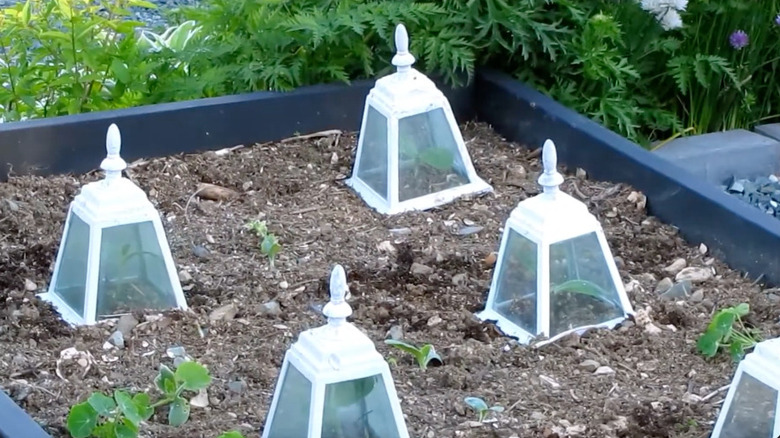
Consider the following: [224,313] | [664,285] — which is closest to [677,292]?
[664,285]

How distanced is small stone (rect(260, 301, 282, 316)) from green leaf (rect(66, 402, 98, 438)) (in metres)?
0.70

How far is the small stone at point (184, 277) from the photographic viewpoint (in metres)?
3.38

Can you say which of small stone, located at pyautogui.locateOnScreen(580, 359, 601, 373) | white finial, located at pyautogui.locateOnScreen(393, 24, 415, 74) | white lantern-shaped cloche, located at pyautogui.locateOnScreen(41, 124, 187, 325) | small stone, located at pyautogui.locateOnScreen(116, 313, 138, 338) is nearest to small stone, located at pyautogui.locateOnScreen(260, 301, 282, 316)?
white lantern-shaped cloche, located at pyautogui.locateOnScreen(41, 124, 187, 325)

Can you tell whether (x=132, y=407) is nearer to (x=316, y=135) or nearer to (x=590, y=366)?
(x=590, y=366)

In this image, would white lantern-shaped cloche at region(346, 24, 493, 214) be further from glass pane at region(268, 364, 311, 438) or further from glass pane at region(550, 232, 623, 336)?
glass pane at region(268, 364, 311, 438)

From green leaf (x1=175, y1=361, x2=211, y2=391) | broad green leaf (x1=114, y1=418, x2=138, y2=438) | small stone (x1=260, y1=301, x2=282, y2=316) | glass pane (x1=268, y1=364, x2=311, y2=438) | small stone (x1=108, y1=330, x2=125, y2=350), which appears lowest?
small stone (x1=108, y1=330, x2=125, y2=350)

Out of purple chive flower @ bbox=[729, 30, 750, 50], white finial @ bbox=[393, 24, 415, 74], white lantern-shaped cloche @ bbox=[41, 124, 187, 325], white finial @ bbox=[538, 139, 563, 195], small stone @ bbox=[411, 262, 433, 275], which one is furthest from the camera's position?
purple chive flower @ bbox=[729, 30, 750, 50]

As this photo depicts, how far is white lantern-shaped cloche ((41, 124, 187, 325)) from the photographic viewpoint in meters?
3.14

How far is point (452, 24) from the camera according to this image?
430 centimetres

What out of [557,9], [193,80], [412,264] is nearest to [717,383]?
[412,264]

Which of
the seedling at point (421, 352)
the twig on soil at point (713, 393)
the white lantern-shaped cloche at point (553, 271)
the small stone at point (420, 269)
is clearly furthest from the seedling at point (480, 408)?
the small stone at point (420, 269)

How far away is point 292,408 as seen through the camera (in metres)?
2.51

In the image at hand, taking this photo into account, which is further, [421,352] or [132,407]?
[421,352]

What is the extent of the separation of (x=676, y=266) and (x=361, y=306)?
31.8 inches
